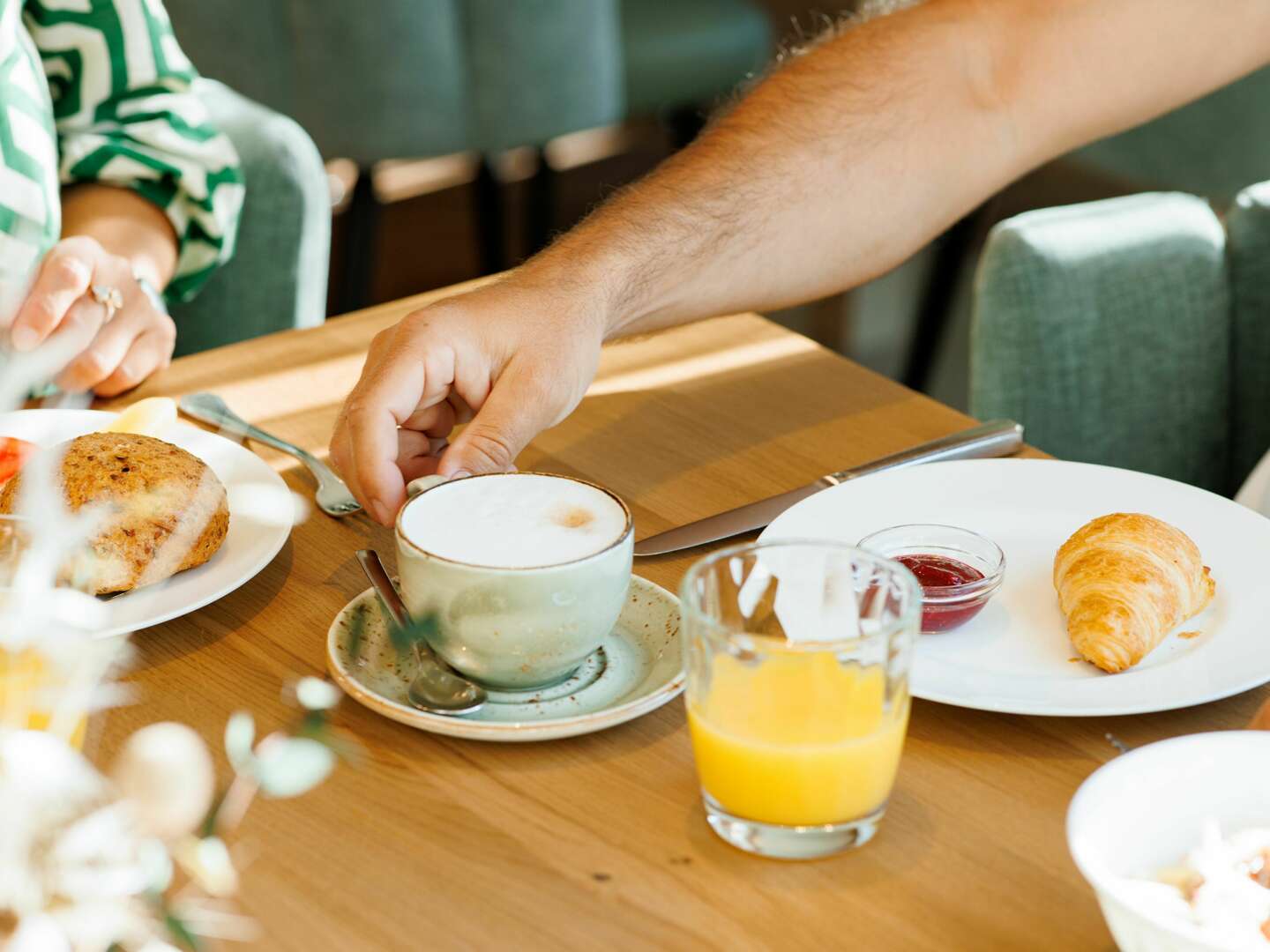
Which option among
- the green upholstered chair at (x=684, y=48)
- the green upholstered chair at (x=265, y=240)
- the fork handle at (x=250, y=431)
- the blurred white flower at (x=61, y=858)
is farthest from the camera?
the green upholstered chair at (x=684, y=48)

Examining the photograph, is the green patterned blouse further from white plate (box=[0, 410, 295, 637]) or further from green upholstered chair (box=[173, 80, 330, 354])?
white plate (box=[0, 410, 295, 637])

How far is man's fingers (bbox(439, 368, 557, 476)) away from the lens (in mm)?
860

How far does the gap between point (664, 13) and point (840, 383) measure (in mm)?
2740

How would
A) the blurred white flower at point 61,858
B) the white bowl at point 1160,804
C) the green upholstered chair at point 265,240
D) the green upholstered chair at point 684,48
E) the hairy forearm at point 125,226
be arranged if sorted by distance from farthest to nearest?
the green upholstered chair at point 684,48, the green upholstered chair at point 265,240, the hairy forearm at point 125,226, the white bowl at point 1160,804, the blurred white flower at point 61,858

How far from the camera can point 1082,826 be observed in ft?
1.72

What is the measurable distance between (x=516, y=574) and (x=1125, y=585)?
12.1 inches

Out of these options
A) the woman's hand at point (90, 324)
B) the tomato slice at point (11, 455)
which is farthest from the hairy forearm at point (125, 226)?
the tomato slice at point (11, 455)

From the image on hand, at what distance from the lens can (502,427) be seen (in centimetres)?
90

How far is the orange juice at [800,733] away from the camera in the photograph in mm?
575

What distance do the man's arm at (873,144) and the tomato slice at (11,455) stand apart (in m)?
0.25

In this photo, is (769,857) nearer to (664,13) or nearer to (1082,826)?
(1082,826)

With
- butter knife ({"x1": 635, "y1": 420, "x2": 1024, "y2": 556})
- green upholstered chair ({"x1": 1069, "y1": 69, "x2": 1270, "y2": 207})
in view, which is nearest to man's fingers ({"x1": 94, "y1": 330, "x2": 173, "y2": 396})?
butter knife ({"x1": 635, "y1": 420, "x2": 1024, "y2": 556})

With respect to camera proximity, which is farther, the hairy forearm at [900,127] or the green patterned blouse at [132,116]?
the green patterned blouse at [132,116]

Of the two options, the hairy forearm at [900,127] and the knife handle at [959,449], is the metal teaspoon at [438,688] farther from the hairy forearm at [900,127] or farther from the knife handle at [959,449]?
the hairy forearm at [900,127]
